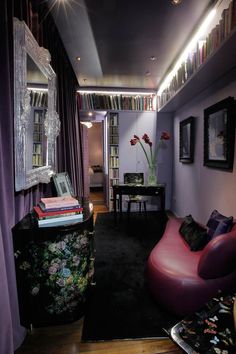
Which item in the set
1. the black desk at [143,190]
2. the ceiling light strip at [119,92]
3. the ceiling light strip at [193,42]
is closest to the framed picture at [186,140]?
the black desk at [143,190]

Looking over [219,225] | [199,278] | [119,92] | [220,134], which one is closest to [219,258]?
[199,278]

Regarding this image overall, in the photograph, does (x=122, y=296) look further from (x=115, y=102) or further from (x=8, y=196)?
(x=115, y=102)

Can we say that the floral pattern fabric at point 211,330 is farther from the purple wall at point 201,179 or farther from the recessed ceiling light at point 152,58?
the recessed ceiling light at point 152,58

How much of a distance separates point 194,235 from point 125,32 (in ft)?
7.54

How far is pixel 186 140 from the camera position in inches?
146

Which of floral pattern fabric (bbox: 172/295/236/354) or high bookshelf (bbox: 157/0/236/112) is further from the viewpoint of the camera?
high bookshelf (bbox: 157/0/236/112)

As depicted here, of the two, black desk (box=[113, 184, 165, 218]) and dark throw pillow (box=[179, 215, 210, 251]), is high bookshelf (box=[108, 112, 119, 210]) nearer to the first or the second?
black desk (box=[113, 184, 165, 218])

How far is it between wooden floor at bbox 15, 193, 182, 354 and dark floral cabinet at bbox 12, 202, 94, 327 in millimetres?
89

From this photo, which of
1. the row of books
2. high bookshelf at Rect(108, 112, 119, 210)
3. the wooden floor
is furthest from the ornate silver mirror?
high bookshelf at Rect(108, 112, 119, 210)

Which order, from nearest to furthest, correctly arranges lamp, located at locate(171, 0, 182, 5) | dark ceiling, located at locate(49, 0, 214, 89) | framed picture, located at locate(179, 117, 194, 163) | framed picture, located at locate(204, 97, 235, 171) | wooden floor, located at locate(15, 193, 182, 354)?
wooden floor, located at locate(15, 193, 182, 354)
lamp, located at locate(171, 0, 182, 5)
dark ceiling, located at locate(49, 0, 214, 89)
framed picture, located at locate(204, 97, 235, 171)
framed picture, located at locate(179, 117, 194, 163)

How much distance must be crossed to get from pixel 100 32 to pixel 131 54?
0.67m

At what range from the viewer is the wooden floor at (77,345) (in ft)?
4.68

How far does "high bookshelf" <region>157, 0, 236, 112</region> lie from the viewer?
181 cm

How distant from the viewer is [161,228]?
3.69 metres
